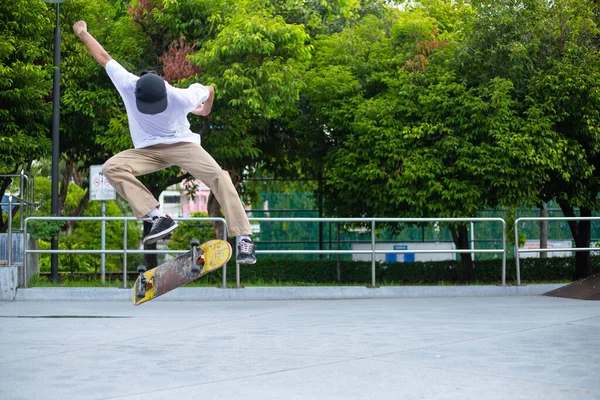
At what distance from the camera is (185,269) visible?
8.14 m

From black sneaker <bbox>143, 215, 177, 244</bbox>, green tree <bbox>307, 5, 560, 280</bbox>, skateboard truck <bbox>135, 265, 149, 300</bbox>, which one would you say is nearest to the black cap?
black sneaker <bbox>143, 215, 177, 244</bbox>

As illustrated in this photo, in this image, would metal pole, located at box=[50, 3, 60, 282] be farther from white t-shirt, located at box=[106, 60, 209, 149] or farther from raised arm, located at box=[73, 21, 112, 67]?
raised arm, located at box=[73, 21, 112, 67]

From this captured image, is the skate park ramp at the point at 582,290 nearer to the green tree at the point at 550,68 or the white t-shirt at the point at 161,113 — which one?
the green tree at the point at 550,68

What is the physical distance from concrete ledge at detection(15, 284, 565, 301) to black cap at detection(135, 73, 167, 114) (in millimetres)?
6498

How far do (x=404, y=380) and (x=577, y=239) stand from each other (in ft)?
51.4

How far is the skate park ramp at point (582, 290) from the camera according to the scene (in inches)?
486

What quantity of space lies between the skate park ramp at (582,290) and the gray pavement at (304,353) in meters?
1.12

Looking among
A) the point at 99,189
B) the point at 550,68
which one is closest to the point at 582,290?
the point at 550,68

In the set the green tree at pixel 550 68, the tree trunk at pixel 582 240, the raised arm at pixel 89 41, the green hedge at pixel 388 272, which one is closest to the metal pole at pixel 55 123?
the green hedge at pixel 388 272

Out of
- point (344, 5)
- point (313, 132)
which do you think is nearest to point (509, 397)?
point (313, 132)

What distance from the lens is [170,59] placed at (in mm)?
17062

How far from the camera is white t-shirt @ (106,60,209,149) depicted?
691 cm

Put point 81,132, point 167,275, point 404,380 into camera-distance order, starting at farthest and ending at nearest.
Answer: point 81,132 → point 167,275 → point 404,380

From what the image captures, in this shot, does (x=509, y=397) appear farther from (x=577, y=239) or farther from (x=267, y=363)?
(x=577, y=239)
